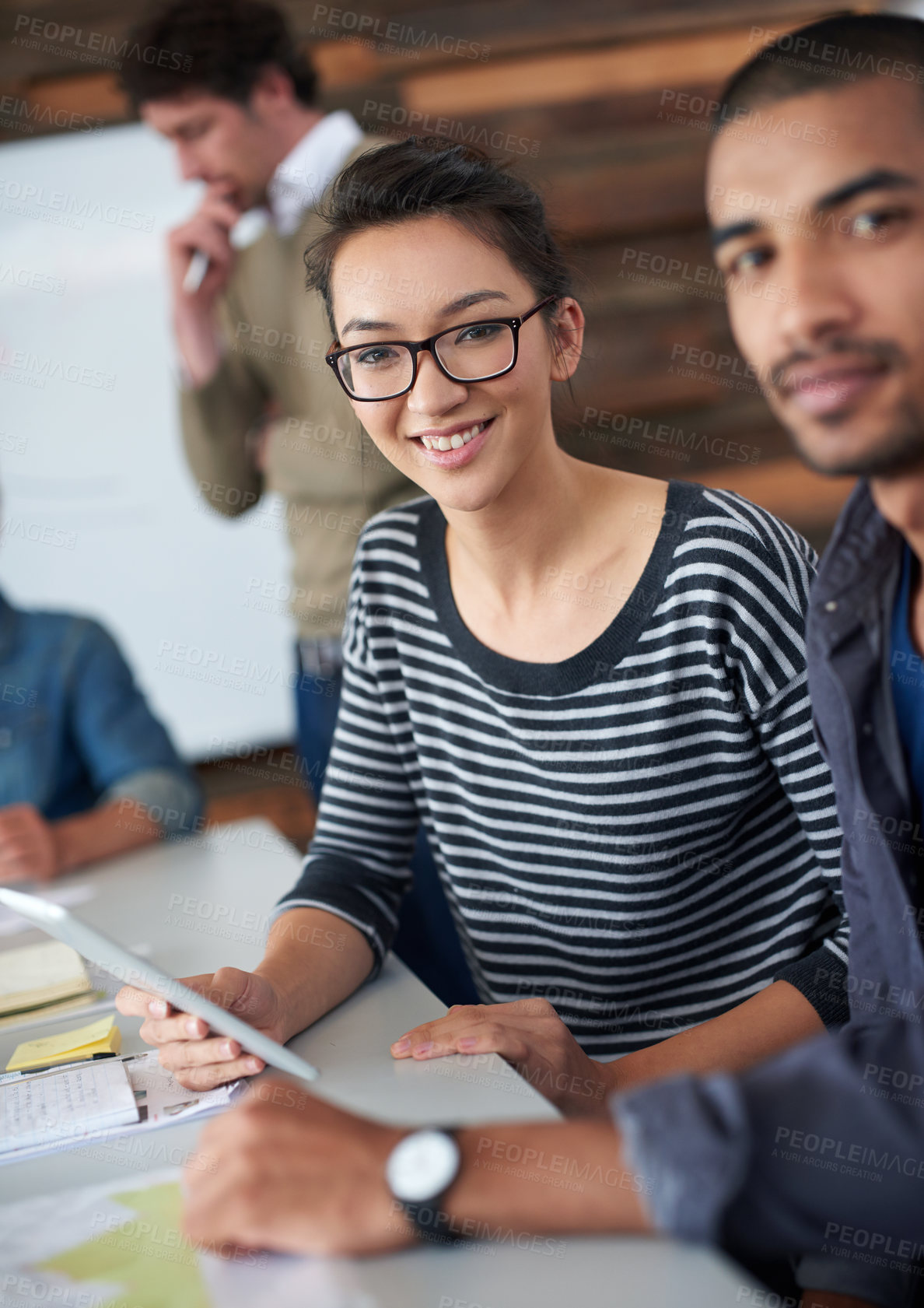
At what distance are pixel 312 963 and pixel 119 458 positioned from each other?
7.51 ft

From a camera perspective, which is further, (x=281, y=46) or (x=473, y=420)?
(x=281, y=46)

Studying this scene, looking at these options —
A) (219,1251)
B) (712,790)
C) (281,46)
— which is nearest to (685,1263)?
(219,1251)

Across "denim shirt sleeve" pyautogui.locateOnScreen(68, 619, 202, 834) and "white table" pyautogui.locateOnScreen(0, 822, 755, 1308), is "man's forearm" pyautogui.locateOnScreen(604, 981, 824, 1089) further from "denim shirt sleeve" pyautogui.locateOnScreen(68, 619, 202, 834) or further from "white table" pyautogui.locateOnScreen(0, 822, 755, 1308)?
"denim shirt sleeve" pyautogui.locateOnScreen(68, 619, 202, 834)

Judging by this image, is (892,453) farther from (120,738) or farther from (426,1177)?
(120,738)

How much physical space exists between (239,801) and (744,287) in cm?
273

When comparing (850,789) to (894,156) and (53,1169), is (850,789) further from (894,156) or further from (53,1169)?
(53,1169)

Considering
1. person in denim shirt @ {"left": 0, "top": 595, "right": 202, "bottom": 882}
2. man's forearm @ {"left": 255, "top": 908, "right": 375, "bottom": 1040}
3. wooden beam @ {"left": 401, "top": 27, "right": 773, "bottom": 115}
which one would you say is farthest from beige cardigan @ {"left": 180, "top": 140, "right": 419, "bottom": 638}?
wooden beam @ {"left": 401, "top": 27, "right": 773, "bottom": 115}

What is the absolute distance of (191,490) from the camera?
125 inches

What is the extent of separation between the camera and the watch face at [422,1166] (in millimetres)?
732

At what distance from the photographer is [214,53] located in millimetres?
2082

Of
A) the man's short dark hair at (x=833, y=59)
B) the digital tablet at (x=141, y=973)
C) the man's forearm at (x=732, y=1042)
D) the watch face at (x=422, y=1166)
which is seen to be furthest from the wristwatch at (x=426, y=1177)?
the man's short dark hair at (x=833, y=59)

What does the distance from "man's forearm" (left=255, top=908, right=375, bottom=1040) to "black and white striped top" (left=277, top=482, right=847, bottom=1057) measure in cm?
2

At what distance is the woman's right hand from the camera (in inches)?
38.4

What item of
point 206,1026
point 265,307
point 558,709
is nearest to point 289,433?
point 265,307
